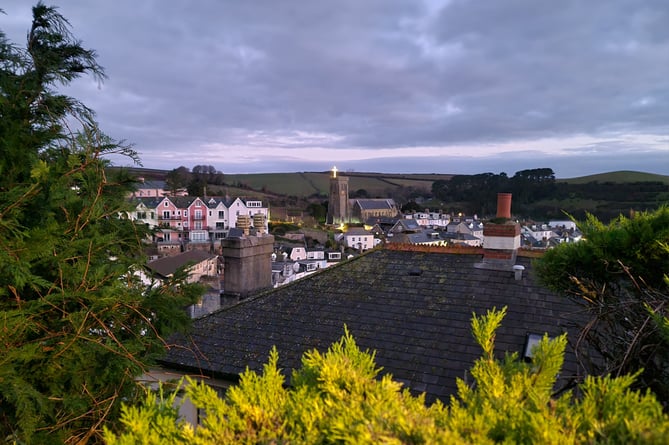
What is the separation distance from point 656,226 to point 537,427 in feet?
12.9

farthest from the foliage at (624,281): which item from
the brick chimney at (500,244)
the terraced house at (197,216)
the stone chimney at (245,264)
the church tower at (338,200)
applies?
the church tower at (338,200)

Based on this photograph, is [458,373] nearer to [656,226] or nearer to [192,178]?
[656,226]

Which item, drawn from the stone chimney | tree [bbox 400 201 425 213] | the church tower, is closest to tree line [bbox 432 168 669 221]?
tree [bbox 400 201 425 213]

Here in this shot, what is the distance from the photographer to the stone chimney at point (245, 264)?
386 inches

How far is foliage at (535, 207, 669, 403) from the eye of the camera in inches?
156

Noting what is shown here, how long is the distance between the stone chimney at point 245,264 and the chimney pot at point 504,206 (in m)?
5.78

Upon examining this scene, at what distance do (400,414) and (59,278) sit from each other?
13.3 feet

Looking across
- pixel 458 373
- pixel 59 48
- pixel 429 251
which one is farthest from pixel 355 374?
pixel 429 251

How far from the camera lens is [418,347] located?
271 inches

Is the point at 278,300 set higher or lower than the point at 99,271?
lower

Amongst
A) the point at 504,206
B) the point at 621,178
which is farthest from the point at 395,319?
the point at 621,178

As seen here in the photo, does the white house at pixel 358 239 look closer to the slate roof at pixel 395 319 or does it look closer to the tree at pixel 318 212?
the tree at pixel 318 212

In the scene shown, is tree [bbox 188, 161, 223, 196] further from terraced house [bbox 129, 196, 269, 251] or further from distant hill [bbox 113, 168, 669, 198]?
terraced house [bbox 129, 196, 269, 251]

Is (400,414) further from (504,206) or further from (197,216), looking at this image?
(197,216)
